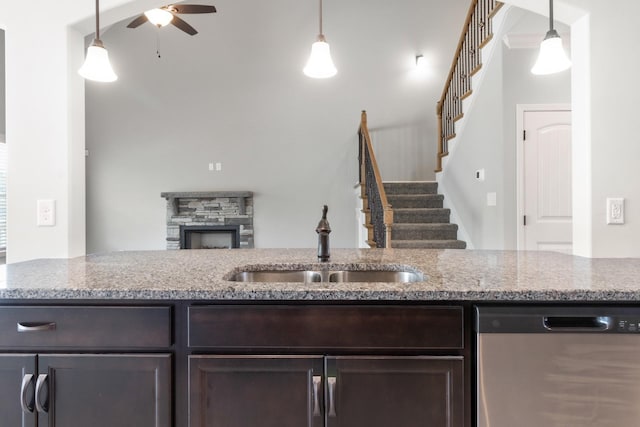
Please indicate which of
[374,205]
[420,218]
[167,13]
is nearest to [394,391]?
[374,205]

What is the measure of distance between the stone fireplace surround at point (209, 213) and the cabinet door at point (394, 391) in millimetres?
4683

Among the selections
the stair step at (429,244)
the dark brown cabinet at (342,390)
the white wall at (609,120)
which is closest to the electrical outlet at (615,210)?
the white wall at (609,120)

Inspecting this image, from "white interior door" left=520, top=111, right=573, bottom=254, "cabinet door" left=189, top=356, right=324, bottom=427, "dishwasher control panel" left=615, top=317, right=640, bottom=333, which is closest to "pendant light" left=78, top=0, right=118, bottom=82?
"cabinet door" left=189, top=356, right=324, bottom=427

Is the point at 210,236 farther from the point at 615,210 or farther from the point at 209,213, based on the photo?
the point at 615,210

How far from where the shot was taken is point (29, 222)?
177 cm

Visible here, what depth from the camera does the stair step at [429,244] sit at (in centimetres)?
405

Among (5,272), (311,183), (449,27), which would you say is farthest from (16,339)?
(449,27)

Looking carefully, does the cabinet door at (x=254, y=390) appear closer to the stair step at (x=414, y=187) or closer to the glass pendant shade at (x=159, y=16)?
the glass pendant shade at (x=159, y=16)

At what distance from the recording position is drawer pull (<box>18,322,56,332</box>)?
1111 millimetres

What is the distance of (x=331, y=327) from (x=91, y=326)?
0.73 meters

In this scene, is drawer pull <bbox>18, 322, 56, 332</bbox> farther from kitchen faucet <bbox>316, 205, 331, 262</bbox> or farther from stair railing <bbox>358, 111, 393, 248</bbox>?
stair railing <bbox>358, 111, 393, 248</bbox>

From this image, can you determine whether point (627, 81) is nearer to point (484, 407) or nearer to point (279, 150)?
point (484, 407)

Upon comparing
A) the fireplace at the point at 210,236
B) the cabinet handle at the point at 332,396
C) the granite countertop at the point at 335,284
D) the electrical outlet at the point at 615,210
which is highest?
the electrical outlet at the point at 615,210

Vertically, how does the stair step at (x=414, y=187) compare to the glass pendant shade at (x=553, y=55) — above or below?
below
